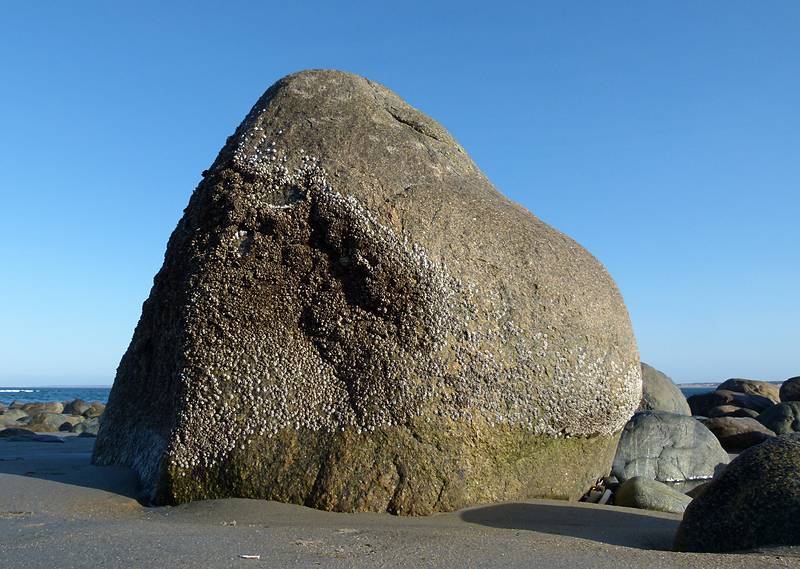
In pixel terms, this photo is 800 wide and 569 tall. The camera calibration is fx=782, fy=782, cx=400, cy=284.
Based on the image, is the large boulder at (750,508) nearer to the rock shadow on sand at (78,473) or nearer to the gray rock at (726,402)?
the rock shadow on sand at (78,473)

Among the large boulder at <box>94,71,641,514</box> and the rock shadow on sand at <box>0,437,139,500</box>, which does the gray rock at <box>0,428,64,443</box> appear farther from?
the large boulder at <box>94,71,641,514</box>

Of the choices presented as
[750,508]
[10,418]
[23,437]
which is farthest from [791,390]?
[10,418]

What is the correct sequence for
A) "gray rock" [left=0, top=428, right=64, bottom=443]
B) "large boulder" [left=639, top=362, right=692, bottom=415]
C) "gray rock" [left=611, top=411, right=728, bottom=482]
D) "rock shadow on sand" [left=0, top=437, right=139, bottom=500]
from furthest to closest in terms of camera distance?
"large boulder" [left=639, top=362, right=692, bottom=415] → "gray rock" [left=0, top=428, right=64, bottom=443] → "gray rock" [left=611, top=411, right=728, bottom=482] → "rock shadow on sand" [left=0, top=437, right=139, bottom=500]

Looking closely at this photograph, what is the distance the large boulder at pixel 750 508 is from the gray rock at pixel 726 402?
1441 cm

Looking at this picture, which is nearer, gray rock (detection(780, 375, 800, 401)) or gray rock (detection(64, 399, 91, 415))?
gray rock (detection(780, 375, 800, 401))

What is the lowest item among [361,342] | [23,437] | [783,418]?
[23,437]

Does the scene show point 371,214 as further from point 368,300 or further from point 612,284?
point 612,284

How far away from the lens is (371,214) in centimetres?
438

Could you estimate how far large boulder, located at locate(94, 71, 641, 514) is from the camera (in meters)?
4.15

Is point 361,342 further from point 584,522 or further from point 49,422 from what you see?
point 49,422

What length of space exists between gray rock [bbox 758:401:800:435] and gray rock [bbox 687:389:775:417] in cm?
362

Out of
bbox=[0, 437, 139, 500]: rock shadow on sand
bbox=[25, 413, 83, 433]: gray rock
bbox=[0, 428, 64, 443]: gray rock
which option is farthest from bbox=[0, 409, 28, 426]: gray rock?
bbox=[0, 437, 139, 500]: rock shadow on sand

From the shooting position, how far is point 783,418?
42.5 feet

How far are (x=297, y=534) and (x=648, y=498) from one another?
8.45 feet
